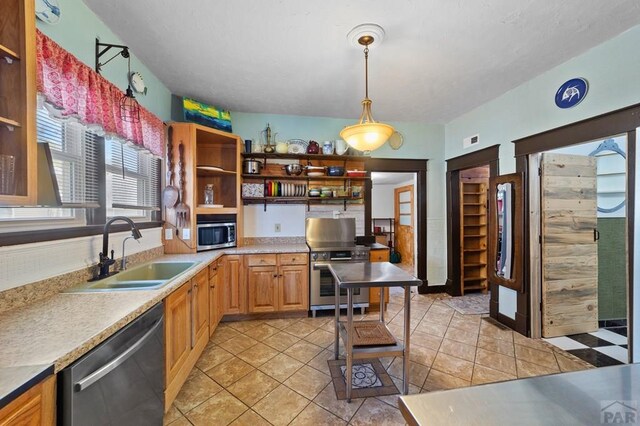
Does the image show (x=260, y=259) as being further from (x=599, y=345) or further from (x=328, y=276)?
(x=599, y=345)

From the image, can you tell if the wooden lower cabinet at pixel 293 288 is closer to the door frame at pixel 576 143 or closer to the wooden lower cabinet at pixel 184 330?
the wooden lower cabinet at pixel 184 330

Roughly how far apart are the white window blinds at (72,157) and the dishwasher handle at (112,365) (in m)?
0.95

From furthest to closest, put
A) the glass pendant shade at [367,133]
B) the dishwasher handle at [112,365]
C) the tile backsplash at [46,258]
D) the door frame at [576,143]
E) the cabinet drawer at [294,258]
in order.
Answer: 1. the cabinet drawer at [294,258]
2. the glass pendant shade at [367,133]
3. the door frame at [576,143]
4. the tile backsplash at [46,258]
5. the dishwasher handle at [112,365]

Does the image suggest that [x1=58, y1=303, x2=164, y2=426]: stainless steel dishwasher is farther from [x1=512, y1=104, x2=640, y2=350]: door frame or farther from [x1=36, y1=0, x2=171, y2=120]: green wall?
[x1=512, y1=104, x2=640, y2=350]: door frame

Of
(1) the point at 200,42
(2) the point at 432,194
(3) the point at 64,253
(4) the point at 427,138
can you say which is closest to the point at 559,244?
(2) the point at 432,194

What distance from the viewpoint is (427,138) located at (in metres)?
4.24

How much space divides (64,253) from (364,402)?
7.33 feet

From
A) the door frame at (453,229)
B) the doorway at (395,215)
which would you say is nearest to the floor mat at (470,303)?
the door frame at (453,229)

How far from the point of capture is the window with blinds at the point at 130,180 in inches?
86.1

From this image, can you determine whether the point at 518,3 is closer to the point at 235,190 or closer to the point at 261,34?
the point at 261,34

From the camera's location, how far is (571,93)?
2361 millimetres

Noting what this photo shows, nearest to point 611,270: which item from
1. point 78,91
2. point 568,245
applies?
point 568,245

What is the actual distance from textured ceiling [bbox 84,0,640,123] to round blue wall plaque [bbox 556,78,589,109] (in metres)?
0.24

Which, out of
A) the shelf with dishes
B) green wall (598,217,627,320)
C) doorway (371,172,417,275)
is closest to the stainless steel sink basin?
the shelf with dishes
